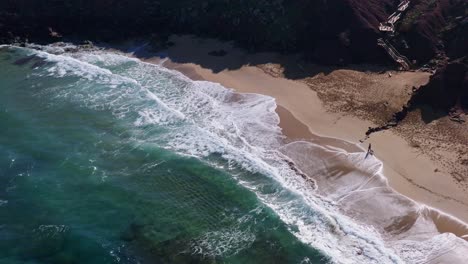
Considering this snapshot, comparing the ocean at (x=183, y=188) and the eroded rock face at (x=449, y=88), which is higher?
the eroded rock face at (x=449, y=88)

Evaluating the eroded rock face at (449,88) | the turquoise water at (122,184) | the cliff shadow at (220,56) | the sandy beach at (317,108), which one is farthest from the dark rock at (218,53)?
the eroded rock face at (449,88)

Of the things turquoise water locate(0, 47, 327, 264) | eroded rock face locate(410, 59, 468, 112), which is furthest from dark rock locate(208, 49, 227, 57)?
eroded rock face locate(410, 59, 468, 112)

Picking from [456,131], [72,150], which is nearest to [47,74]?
[72,150]

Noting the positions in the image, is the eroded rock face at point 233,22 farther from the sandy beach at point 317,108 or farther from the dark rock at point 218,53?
the dark rock at point 218,53

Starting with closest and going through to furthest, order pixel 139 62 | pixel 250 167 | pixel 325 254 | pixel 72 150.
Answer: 1. pixel 325 254
2. pixel 250 167
3. pixel 72 150
4. pixel 139 62

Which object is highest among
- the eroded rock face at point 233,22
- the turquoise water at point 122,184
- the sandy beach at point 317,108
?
the eroded rock face at point 233,22

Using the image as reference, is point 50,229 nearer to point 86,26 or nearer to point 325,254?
point 325,254
